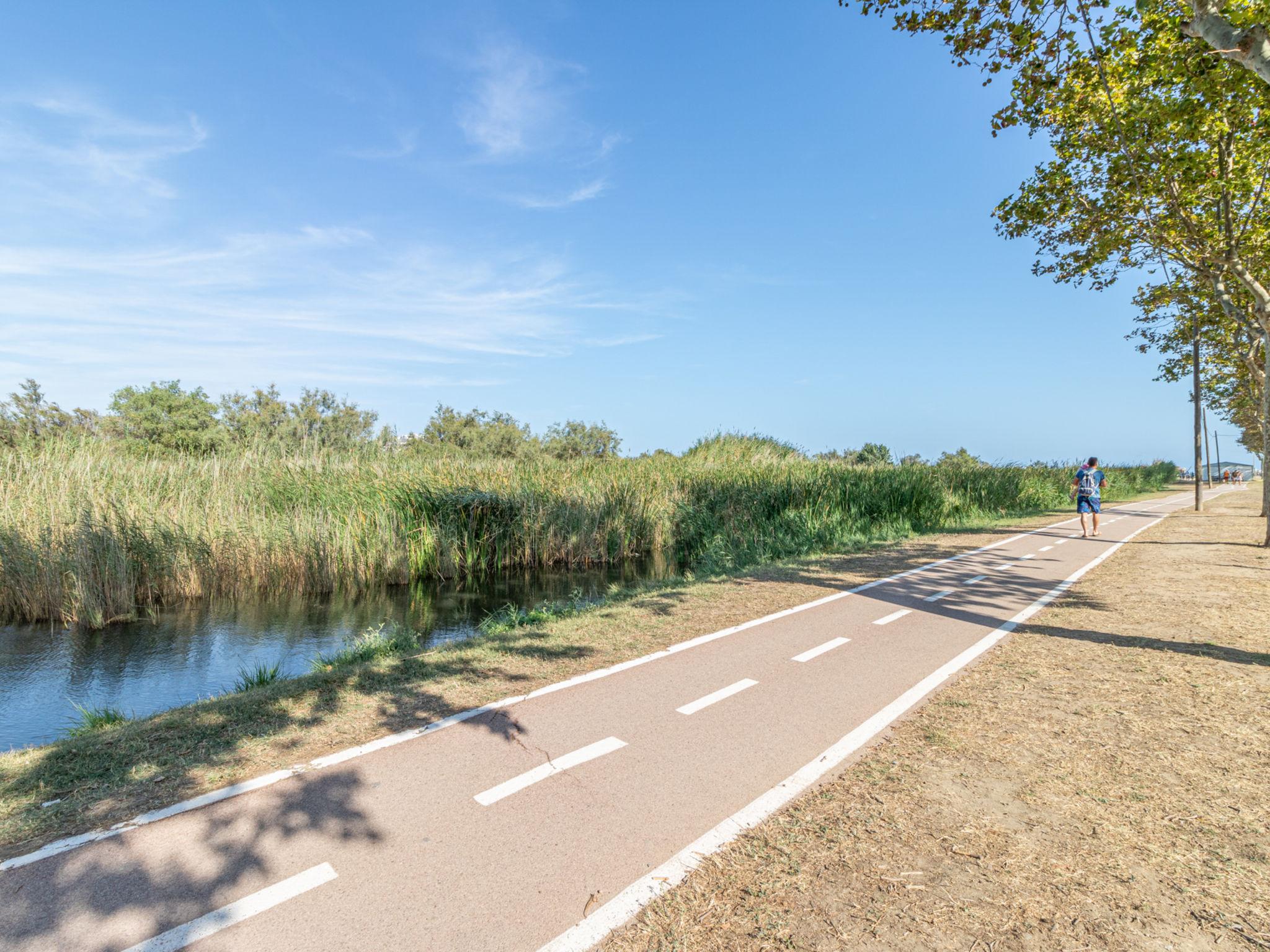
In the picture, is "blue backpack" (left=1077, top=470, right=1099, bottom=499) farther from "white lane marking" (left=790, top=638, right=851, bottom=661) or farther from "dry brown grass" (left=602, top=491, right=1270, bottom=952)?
"white lane marking" (left=790, top=638, right=851, bottom=661)

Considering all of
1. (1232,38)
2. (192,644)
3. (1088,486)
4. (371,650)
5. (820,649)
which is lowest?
(192,644)

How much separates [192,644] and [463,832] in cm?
849

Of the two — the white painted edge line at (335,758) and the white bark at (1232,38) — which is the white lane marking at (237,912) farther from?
the white bark at (1232,38)

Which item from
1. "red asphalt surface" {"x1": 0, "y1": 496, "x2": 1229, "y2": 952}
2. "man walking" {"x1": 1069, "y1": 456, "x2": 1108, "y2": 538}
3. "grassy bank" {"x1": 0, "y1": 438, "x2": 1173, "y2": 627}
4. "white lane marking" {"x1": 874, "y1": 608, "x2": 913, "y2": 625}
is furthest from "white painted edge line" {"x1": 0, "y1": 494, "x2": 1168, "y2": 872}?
"man walking" {"x1": 1069, "y1": 456, "x2": 1108, "y2": 538}

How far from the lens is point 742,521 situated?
55.5 feet

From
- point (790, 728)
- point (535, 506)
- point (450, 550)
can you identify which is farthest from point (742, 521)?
point (790, 728)

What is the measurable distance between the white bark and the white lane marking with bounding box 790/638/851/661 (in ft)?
23.2

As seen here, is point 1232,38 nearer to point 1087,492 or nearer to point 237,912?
point 237,912

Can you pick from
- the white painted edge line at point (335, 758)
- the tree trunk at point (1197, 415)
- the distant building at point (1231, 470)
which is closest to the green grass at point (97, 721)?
the white painted edge line at point (335, 758)

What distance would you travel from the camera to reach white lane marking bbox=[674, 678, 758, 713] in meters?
4.66

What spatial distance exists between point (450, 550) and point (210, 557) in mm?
4509

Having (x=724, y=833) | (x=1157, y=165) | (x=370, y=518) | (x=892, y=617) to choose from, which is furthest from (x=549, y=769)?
(x=1157, y=165)

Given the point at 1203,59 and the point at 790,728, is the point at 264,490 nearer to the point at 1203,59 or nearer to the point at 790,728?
the point at 790,728

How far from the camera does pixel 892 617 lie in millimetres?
7613
